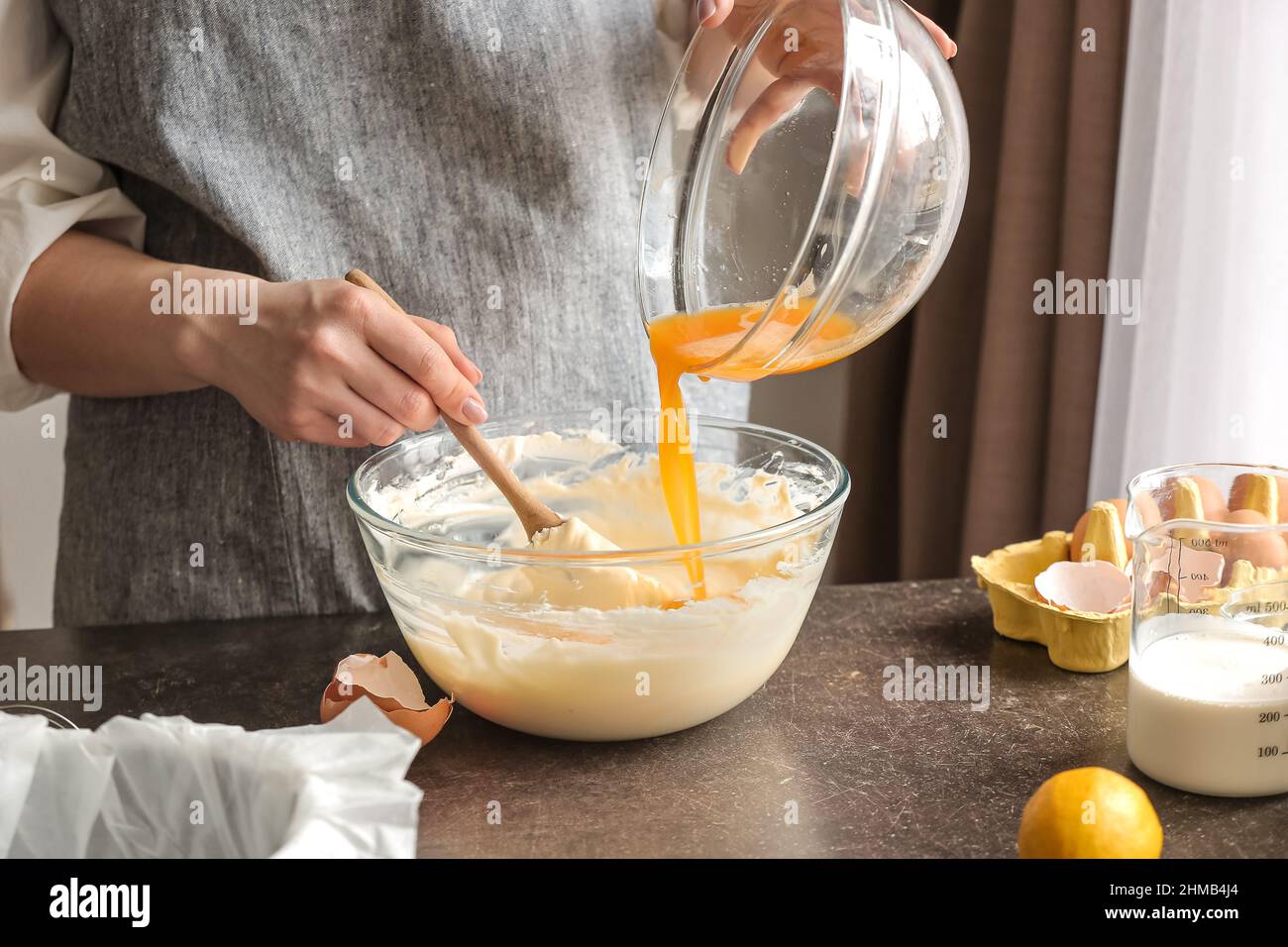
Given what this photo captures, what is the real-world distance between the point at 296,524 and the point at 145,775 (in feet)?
1.92

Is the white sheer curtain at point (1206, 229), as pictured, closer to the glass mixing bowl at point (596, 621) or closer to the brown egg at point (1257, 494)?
the brown egg at point (1257, 494)

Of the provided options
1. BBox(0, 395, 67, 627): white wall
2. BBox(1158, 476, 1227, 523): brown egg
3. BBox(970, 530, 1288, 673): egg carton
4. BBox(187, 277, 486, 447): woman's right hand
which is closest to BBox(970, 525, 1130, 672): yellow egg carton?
BBox(970, 530, 1288, 673): egg carton

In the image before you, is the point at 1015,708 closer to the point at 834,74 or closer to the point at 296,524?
the point at 834,74

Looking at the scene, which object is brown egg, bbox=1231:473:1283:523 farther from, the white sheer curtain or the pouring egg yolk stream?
the white sheer curtain

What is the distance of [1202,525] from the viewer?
89 centimetres

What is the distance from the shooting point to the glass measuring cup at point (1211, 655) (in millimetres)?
878

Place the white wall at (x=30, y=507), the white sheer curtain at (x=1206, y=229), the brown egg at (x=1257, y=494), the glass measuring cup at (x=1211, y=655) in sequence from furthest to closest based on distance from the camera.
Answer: the white wall at (x=30, y=507) → the white sheer curtain at (x=1206, y=229) → the brown egg at (x=1257, y=494) → the glass measuring cup at (x=1211, y=655)

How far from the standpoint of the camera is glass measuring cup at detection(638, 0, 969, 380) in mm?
905

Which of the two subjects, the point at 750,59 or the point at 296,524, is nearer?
the point at 750,59

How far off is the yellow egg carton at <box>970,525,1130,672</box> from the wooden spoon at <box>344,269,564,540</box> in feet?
1.37

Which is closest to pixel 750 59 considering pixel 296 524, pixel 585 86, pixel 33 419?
pixel 585 86

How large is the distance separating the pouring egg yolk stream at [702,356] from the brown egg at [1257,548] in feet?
1.06

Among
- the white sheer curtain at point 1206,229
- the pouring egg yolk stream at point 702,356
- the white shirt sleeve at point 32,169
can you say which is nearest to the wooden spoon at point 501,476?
the pouring egg yolk stream at point 702,356

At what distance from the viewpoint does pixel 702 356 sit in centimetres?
105
